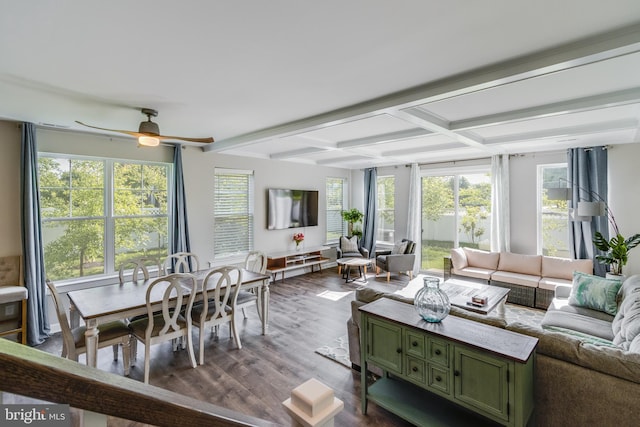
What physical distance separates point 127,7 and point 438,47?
1816mm

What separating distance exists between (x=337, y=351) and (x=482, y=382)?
184cm

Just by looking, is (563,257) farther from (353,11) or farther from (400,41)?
(353,11)

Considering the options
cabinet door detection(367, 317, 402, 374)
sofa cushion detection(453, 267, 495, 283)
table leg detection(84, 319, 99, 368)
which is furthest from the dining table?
sofa cushion detection(453, 267, 495, 283)

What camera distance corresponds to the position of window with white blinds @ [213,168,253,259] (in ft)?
18.9

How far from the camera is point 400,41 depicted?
76.2 inches

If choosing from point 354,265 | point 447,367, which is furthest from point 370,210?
point 447,367

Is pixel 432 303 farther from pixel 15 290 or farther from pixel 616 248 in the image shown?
pixel 15 290

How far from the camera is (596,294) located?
3.61 meters

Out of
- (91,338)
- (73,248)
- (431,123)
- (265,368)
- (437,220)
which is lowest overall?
(265,368)

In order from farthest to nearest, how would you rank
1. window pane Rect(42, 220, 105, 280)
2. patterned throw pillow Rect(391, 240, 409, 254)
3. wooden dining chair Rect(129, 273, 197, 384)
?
patterned throw pillow Rect(391, 240, 409, 254) < window pane Rect(42, 220, 105, 280) < wooden dining chair Rect(129, 273, 197, 384)

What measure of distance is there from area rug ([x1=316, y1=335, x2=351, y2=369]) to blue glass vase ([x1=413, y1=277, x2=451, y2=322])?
1.31 m

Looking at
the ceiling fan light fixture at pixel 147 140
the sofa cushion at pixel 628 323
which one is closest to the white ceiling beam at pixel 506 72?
the ceiling fan light fixture at pixel 147 140

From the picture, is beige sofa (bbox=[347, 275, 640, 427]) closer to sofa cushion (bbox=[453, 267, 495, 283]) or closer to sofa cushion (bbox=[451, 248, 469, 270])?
sofa cushion (bbox=[453, 267, 495, 283])

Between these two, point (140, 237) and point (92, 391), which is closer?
point (92, 391)
